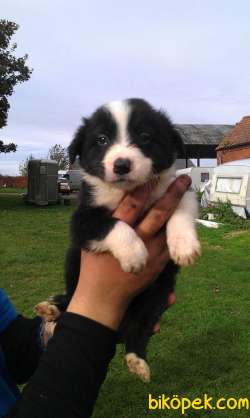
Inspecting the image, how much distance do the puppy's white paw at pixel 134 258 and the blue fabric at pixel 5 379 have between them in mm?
843

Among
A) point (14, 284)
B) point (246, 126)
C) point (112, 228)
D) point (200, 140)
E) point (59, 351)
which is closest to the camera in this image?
point (59, 351)

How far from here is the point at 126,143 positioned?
276 cm

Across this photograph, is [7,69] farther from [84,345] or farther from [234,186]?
[84,345]

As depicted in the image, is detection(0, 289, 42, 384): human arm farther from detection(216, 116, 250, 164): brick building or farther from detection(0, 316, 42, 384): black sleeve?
detection(216, 116, 250, 164): brick building

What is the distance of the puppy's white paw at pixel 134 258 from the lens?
235 centimetres

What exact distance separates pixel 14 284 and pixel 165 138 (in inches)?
275

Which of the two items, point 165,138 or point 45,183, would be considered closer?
point 165,138

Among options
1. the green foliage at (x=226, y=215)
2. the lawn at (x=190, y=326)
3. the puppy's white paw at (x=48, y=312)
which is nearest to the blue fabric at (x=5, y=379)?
the puppy's white paw at (x=48, y=312)

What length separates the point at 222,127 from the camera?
1528 inches

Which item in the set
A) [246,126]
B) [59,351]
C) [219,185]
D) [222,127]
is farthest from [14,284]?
[222,127]

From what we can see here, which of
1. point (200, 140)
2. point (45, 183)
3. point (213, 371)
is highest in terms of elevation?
point (200, 140)

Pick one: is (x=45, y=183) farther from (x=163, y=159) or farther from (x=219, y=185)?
(x=163, y=159)

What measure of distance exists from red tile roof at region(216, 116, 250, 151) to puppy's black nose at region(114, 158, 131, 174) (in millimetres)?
28442

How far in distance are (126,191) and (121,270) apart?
62 centimetres
